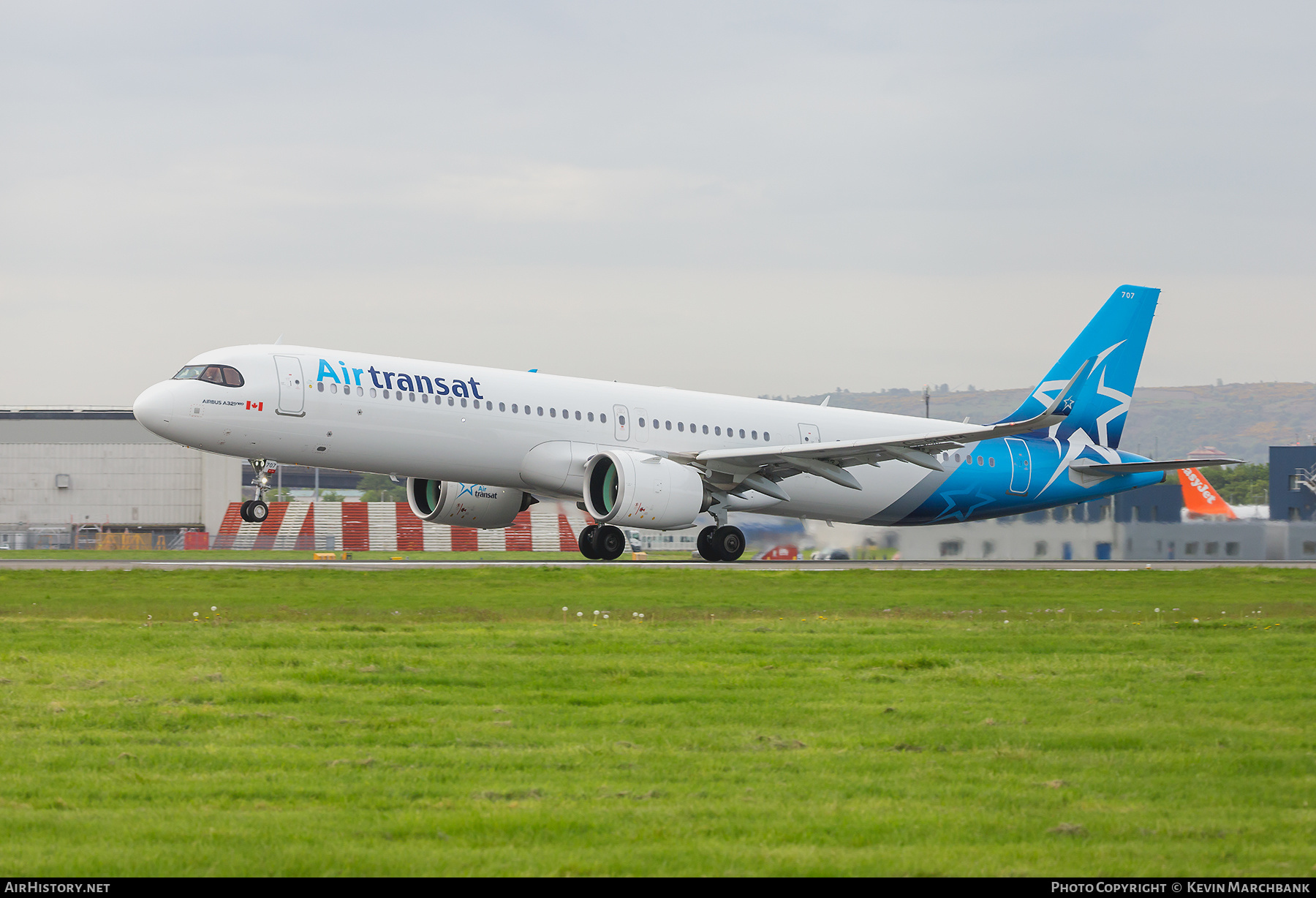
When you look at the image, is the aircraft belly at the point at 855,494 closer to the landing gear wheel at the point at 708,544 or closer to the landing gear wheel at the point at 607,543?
the landing gear wheel at the point at 708,544

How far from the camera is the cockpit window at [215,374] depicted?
27.8 m

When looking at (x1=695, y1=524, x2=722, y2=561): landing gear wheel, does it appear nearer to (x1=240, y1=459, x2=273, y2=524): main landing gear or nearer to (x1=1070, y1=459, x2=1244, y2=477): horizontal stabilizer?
Result: (x1=240, y1=459, x2=273, y2=524): main landing gear

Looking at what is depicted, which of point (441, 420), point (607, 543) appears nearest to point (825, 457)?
point (607, 543)

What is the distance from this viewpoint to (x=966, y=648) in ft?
48.6

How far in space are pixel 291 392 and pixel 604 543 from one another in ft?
27.4

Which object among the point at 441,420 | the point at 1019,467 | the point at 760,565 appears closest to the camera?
the point at 441,420

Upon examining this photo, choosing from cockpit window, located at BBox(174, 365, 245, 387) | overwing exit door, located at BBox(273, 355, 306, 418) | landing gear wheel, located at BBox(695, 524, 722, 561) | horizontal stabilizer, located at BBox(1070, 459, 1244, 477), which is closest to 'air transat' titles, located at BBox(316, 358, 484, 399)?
overwing exit door, located at BBox(273, 355, 306, 418)

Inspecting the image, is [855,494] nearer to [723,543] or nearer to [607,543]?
[723,543]

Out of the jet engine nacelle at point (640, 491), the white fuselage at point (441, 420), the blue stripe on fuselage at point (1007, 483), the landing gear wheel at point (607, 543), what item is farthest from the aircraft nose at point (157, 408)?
the blue stripe on fuselage at point (1007, 483)

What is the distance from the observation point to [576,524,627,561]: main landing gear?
3225 centimetres

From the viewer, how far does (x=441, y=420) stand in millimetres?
29094

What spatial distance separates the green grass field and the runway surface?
1133 cm

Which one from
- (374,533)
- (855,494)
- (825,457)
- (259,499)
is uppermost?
(825,457)
